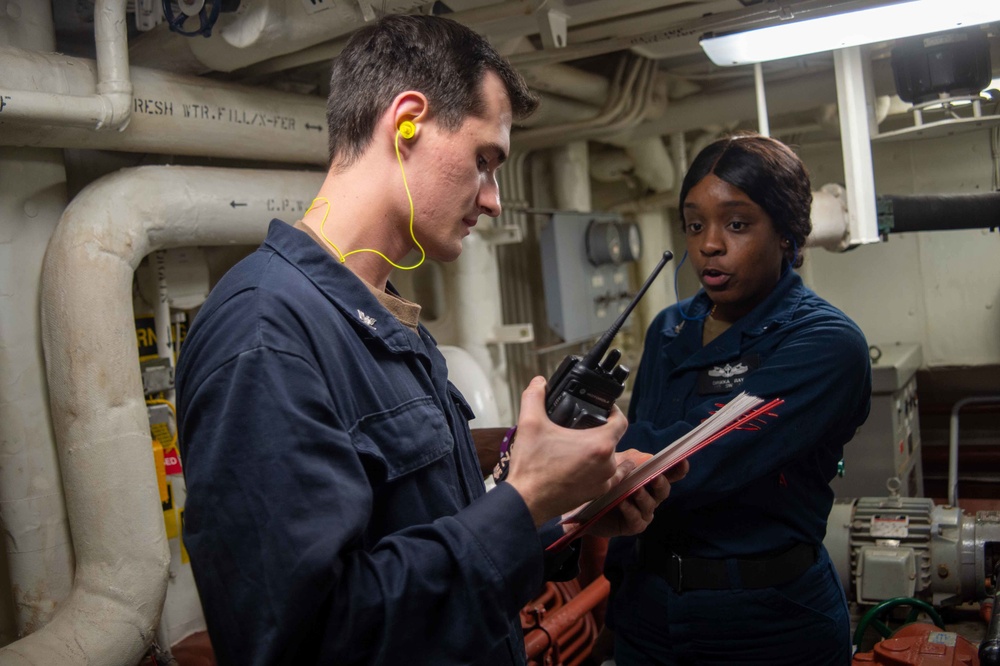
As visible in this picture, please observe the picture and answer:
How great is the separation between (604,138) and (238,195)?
2062 millimetres

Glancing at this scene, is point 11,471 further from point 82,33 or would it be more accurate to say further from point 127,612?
point 82,33

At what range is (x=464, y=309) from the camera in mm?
3391

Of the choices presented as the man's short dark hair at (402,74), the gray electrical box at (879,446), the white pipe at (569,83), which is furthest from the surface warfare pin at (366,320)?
the gray electrical box at (879,446)

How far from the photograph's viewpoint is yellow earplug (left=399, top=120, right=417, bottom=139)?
985mm

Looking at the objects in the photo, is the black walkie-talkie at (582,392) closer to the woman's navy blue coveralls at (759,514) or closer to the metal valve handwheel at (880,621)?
the woman's navy blue coveralls at (759,514)

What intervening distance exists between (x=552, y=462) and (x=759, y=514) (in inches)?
33.9

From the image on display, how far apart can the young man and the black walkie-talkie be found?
0.10ft

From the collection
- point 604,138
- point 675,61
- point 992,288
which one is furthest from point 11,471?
point 992,288

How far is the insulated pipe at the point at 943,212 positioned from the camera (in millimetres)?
2719

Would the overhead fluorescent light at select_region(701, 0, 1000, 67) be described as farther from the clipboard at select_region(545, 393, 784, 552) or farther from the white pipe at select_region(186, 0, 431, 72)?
the clipboard at select_region(545, 393, 784, 552)

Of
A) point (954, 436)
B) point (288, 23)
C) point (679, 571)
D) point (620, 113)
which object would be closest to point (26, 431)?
point (288, 23)

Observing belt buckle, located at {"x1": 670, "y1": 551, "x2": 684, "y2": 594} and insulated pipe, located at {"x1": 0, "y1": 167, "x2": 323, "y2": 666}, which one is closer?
belt buckle, located at {"x1": 670, "y1": 551, "x2": 684, "y2": 594}

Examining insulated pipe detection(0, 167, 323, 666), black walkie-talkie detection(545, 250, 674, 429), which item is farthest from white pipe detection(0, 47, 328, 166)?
black walkie-talkie detection(545, 250, 674, 429)

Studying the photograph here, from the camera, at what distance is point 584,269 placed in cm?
395
